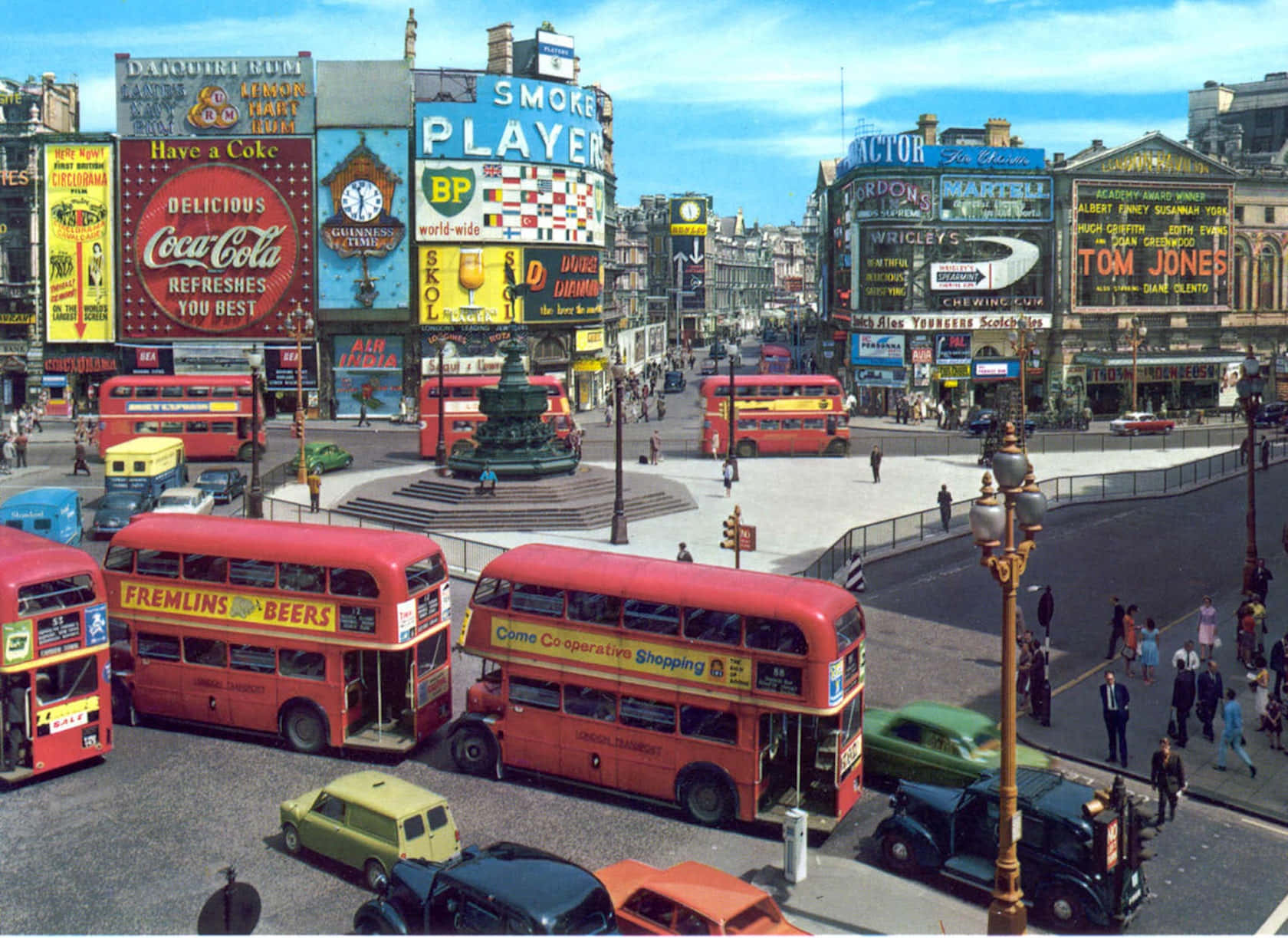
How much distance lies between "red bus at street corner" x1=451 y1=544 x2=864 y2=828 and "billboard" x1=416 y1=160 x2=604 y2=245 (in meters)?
55.2

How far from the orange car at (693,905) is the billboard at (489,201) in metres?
61.4

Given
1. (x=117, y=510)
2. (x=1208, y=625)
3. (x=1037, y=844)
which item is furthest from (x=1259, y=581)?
(x=117, y=510)

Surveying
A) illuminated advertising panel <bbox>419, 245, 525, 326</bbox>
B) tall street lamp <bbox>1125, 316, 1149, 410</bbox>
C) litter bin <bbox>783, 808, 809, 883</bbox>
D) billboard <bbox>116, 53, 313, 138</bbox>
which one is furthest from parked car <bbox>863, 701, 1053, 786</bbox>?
billboard <bbox>116, 53, 313, 138</bbox>

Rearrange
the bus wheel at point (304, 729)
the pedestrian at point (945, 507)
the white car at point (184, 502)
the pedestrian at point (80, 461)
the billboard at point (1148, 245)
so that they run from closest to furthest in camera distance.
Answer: the bus wheel at point (304, 729), the pedestrian at point (945, 507), the white car at point (184, 502), the pedestrian at point (80, 461), the billboard at point (1148, 245)

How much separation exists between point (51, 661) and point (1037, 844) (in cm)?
1369

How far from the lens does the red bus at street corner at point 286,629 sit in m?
19.6

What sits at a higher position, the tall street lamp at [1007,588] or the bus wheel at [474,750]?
the tall street lamp at [1007,588]

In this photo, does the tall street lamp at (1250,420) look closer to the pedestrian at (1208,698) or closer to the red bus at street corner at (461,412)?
the pedestrian at (1208,698)

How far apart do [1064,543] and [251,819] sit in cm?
2614

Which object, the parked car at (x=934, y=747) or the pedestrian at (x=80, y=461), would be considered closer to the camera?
the parked car at (x=934, y=747)

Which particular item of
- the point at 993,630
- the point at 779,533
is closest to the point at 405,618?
the point at 993,630

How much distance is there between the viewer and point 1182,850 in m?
16.9

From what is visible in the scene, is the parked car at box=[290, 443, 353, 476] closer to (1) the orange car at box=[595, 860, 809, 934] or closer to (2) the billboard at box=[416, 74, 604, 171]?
(2) the billboard at box=[416, 74, 604, 171]

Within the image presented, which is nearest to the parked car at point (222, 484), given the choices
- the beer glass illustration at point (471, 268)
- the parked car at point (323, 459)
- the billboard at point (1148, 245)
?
the parked car at point (323, 459)
